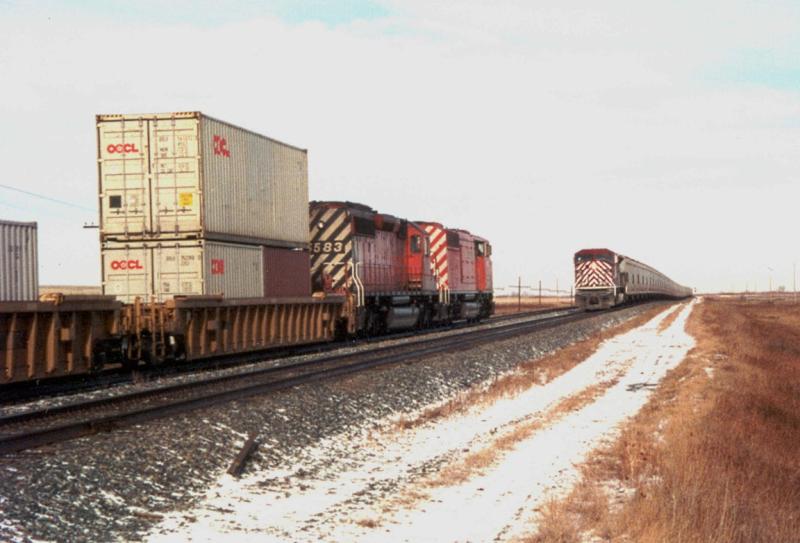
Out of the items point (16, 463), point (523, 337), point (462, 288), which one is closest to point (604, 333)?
point (523, 337)

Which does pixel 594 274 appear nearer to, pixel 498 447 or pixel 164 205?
pixel 164 205

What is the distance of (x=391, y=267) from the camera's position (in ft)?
104

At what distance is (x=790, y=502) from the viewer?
359 inches

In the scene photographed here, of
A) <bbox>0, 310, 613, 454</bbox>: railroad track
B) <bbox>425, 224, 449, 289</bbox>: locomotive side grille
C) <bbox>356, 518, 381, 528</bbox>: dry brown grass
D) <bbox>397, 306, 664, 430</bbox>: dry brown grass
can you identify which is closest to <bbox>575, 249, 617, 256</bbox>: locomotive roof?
<bbox>425, 224, 449, 289</bbox>: locomotive side grille

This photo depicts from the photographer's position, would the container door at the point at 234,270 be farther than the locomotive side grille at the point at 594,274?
No

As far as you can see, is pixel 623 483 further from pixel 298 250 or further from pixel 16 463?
pixel 298 250

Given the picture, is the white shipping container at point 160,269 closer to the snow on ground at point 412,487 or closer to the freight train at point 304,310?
the freight train at point 304,310

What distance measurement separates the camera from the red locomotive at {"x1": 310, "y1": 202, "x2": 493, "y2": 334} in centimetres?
2758

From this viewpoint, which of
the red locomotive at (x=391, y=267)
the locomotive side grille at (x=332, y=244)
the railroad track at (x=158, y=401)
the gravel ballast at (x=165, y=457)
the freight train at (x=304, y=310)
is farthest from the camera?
the red locomotive at (x=391, y=267)

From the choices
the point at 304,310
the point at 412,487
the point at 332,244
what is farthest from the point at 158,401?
the point at 332,244

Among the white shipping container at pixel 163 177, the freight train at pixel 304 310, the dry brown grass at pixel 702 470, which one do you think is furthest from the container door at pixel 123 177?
the dry brown grass at pixel 702 470

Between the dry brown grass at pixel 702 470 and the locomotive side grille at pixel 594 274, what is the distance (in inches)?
1533

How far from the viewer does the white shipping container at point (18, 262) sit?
14.9 m

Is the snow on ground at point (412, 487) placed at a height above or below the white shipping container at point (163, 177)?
below
